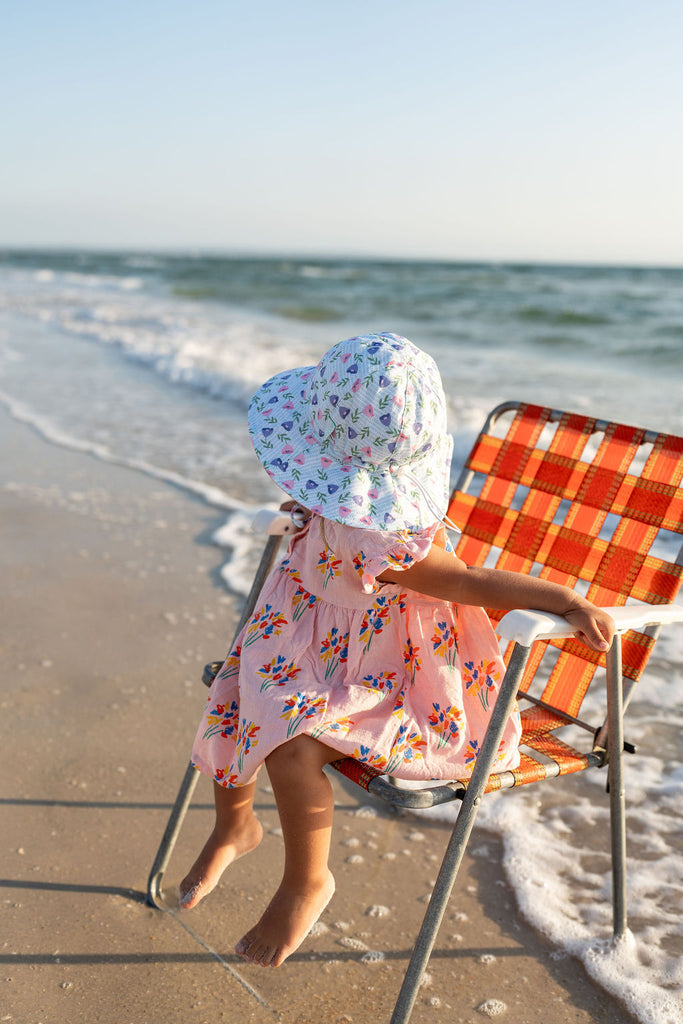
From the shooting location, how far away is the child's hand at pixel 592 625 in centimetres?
155

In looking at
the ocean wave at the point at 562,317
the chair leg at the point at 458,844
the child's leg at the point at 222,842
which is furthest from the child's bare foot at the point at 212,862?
the ocean wave at the point at 562,317

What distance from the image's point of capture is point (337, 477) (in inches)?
62.2

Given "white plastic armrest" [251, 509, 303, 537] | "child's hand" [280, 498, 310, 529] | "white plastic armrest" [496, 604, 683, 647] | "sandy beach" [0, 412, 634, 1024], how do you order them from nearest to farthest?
"white plastic armrest" [496, 604, 683, 647], "sandy beach" [0, 412, 634, 1024], "child's hand" [280, 498, 310, 529], "white plastic armrest" [251, 509, 303, 537]

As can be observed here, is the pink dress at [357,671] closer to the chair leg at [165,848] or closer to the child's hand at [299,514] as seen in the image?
the child's hand at [299,514]

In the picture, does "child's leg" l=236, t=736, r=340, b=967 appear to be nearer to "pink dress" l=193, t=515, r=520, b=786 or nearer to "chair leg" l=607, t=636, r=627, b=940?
"pink dress" l=193, t=515, r=520, b=786

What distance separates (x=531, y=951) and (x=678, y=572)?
2.83 feet

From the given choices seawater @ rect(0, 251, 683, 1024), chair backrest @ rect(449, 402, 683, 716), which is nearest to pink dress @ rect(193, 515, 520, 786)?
chair backrest @ rect(449, 402, 683, 716)

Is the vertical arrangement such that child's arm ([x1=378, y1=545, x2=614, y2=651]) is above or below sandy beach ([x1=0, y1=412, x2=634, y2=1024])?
above

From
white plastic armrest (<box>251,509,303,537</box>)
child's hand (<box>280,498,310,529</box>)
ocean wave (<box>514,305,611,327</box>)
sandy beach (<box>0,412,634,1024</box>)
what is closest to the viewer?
sandy beach (<box>0,412,634,1024</box>)

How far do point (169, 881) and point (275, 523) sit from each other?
0.84 meters

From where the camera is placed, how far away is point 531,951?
6.10 ft

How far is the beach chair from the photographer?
1492mm

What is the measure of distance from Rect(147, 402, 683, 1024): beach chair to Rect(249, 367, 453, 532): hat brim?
0.87 feet

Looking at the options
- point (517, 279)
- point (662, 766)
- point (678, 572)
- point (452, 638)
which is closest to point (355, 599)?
point (452, 638)
